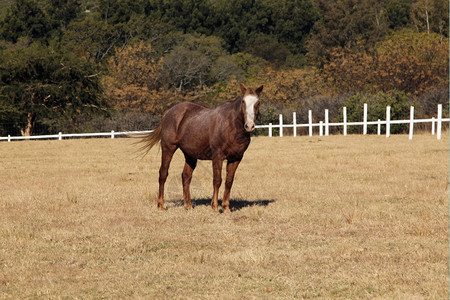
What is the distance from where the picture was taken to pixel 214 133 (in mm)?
11797

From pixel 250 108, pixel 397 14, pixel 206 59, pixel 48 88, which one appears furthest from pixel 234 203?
pixel 397 14

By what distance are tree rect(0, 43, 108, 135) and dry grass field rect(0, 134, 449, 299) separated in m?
31.6

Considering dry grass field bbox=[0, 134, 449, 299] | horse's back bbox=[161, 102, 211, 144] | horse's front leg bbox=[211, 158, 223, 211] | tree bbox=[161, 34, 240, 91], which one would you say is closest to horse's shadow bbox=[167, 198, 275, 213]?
dry grass field bbox=[0, 134, 449, 299]

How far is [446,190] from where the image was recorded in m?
14.4

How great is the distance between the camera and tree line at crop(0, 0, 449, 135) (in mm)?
50281

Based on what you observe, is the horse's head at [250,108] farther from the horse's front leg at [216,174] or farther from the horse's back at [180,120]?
the horse's back at [180,120]

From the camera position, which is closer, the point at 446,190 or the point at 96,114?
the point at 446,190

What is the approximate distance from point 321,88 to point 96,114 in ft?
96.2

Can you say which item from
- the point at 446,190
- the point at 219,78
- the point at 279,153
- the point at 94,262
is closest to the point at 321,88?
the point at 219,78

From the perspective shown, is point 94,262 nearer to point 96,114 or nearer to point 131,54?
point 96,114

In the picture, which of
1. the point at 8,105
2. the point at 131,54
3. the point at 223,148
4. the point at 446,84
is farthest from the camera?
the point at 131,54

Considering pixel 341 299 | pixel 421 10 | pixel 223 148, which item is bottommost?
pixel 341 299

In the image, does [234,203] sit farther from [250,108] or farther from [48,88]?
[48,88]

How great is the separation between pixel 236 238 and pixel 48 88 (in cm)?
4243
